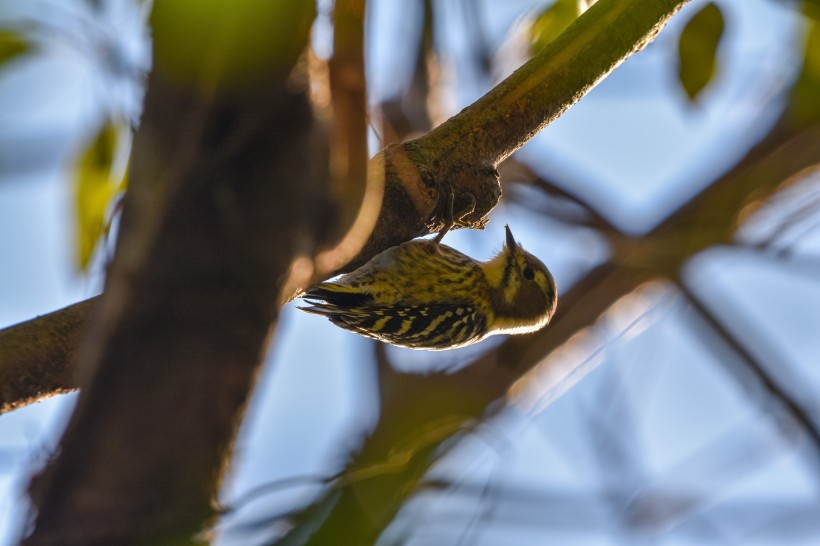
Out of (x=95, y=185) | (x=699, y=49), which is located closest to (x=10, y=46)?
(x=95, y=185)

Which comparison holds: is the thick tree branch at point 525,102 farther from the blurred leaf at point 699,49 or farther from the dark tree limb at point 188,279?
the dark tree limb at point 188,279

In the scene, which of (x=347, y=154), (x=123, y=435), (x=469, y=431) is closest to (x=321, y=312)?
(x=469, y=431)

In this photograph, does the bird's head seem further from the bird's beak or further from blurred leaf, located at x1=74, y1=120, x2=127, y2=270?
blurred leaf, located at x1=74, y1=120, x2=127, y2=270

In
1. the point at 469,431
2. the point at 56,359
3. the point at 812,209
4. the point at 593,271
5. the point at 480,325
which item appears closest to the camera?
the point at 469,431

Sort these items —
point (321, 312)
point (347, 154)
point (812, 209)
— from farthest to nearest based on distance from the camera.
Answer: point (812, 209) → point (321, 312) → point (347, 154)

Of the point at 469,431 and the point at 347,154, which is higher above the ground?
the point at 347,154

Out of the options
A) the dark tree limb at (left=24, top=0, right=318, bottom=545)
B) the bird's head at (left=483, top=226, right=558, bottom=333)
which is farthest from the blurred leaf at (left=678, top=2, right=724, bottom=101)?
the bird's head at (left=483, top=226, right=558, bottom=333)

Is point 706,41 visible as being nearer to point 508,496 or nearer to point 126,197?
point 508,496
